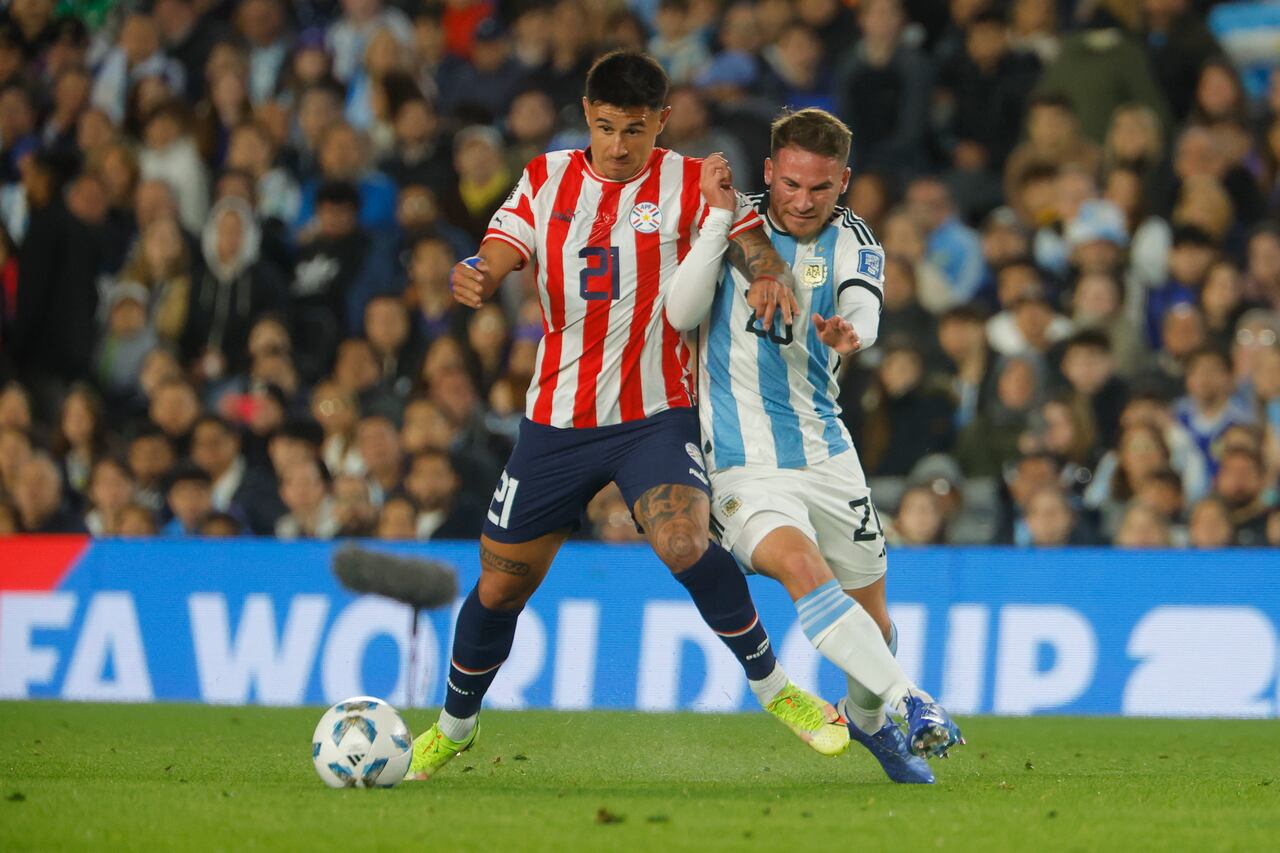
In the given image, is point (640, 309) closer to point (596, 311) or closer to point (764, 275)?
point (596, 311)

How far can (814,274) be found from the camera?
7.14m

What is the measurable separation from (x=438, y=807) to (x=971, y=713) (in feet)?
17.9

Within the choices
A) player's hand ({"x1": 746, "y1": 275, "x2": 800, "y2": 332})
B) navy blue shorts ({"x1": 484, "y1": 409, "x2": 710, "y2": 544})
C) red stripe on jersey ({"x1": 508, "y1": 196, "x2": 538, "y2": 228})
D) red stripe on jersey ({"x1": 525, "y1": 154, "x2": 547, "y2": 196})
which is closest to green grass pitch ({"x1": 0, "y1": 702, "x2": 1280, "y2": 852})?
navy blue shorts ({"x1": 484, "y1": 409, "x2": 710, "y2": 544})

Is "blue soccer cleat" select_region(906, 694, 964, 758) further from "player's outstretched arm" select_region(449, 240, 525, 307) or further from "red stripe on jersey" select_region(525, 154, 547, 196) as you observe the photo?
"red stripe on jersey" select_region(525, 154, 547, 196)

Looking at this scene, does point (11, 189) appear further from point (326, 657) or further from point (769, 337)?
point (769, 337)

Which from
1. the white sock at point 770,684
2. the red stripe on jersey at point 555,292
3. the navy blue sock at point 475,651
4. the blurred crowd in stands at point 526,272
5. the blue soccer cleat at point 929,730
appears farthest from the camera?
the blurred crowd in stands at point 526,272

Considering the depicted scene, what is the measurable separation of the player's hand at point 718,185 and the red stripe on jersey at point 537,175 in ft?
2.16

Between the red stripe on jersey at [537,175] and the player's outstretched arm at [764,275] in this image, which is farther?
the red stripe on jersey at [537,175]

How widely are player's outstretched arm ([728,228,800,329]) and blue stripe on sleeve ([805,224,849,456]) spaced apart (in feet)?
0.37

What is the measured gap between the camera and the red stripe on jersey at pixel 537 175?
291 inches

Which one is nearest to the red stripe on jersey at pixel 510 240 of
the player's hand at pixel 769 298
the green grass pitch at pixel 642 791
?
the player's hand at pixel 769 298

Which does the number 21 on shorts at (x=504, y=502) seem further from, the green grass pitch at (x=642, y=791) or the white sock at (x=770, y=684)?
the white sock at (x=770, y=684)

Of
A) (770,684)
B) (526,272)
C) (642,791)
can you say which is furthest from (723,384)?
(526,272)

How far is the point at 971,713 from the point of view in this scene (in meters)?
11.1
